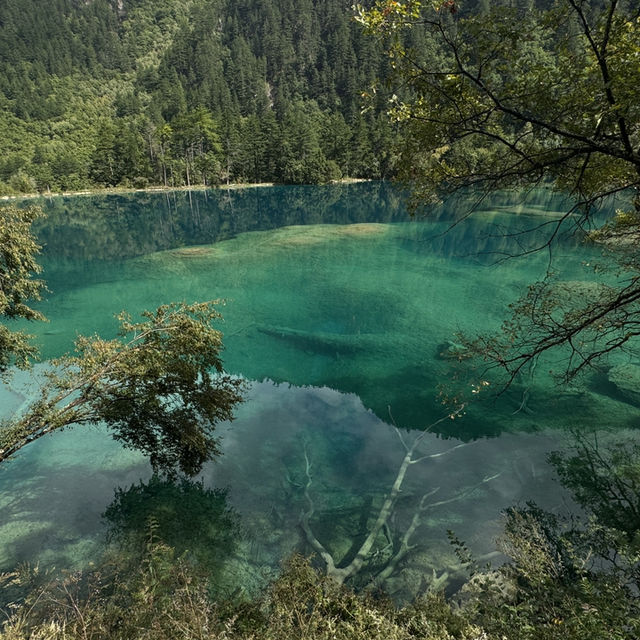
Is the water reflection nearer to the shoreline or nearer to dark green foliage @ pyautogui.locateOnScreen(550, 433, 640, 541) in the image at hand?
Answer: dark green foliage @ pyautogui.locateOnScreen(550, 433, 640, 541)

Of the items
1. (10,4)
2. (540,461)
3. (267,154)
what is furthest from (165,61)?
(540,461)

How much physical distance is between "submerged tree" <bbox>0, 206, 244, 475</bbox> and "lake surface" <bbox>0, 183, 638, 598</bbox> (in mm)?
2299

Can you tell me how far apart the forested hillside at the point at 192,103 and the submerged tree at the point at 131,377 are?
53101 millimetres

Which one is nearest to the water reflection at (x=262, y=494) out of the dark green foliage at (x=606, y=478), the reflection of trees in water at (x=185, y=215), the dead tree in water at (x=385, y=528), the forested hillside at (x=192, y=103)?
the dead tree in water at (x=385, y=528)

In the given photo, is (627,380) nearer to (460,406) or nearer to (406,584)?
(460,406)

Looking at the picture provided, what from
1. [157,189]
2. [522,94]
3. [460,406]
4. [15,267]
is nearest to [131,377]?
[15,267]

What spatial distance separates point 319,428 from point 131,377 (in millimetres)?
7810

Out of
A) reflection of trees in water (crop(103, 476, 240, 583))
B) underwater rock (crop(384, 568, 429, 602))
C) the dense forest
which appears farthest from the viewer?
reflection of trees in water (crop(103, 476, 240, 583))

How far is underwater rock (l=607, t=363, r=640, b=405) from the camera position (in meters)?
17.4

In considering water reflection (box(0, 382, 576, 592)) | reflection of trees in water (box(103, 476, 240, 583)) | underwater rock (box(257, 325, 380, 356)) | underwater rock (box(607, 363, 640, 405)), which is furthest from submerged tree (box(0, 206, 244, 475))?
underwater rock (box(607, 363, 640, 405))

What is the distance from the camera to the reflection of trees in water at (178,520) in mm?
10688

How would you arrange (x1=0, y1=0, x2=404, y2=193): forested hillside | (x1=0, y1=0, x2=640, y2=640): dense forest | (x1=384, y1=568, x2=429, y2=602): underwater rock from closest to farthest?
(x1=0, y1=0, x2=640, y2=640): dense forest < (x1=384, y1=568, x2=429, y2=602): underwater rock < (x1=0, y1=0, x2=404, y2=193): forested hillside

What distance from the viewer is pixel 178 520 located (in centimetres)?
1160

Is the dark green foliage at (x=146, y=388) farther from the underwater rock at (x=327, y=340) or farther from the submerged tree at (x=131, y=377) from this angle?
the underwater rock at (x=327, y=340)
